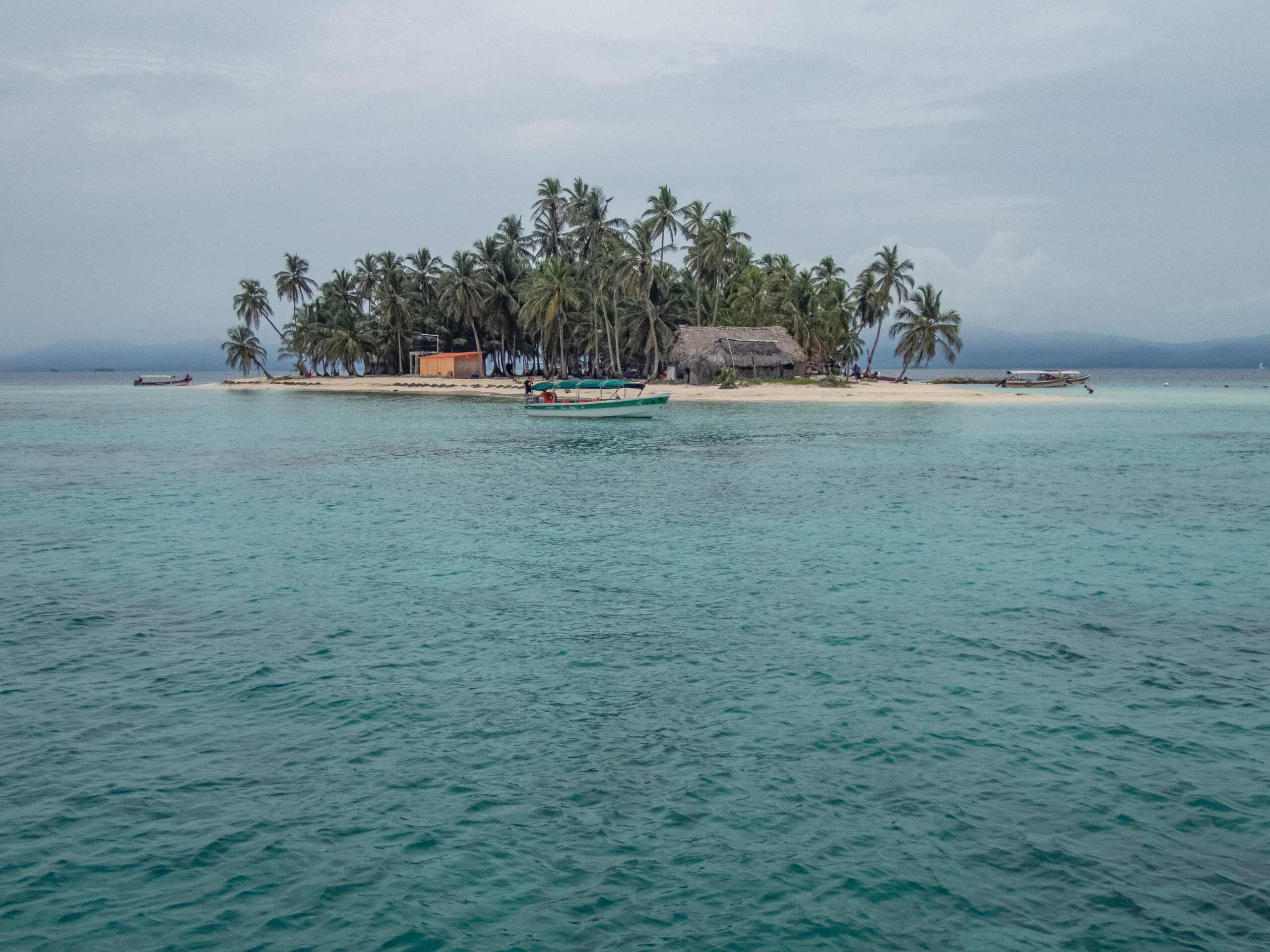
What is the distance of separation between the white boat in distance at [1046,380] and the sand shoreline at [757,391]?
6554mm

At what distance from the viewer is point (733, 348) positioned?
6806cm

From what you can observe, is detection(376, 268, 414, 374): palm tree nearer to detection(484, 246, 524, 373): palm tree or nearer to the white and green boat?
detection(484, 246, 524, 373): palm tree

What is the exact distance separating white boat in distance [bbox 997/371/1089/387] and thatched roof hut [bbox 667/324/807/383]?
3252cm

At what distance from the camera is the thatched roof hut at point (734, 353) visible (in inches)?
2677

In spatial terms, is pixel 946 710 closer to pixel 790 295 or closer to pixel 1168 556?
pixel 1168 556

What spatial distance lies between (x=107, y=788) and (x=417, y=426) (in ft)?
127

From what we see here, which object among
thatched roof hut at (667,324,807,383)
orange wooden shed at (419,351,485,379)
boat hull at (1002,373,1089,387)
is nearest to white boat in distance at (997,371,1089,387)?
boat hull at (1002,373,1089,387)

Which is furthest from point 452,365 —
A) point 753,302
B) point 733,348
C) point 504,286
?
point 733,348

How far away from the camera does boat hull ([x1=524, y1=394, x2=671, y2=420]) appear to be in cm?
4625

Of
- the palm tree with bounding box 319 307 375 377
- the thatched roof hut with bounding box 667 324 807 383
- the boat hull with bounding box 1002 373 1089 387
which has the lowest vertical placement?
the boat hull with bounding box 1002 373 1089 387

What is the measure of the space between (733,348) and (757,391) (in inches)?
200

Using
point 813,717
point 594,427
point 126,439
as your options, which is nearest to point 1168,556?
point 813,717

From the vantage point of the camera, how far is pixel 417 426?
4506 centimetres

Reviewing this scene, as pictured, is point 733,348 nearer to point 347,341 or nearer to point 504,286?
point 504,286
